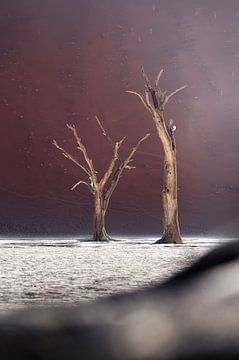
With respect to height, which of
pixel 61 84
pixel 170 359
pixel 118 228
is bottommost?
pixel 170 359

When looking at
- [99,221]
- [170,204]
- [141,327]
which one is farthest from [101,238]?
[141,327]

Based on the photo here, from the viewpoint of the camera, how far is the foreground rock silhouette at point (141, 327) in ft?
0.71

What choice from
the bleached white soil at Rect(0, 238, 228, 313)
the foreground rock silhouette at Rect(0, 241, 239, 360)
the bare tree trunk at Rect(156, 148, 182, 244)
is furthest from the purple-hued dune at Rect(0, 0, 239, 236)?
the foreground rock silhouette at Rect(0, 241, 239, 360)

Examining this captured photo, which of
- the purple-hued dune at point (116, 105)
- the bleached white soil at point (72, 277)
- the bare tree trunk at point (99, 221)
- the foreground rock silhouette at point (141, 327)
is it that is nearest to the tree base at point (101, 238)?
the bare tree trunk at point (99, 221)

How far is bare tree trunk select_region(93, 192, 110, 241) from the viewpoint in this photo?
23.2 feet

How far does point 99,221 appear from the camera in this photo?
720 cm

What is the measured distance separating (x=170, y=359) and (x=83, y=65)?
10199 millimetres

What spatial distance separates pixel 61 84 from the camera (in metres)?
10.0

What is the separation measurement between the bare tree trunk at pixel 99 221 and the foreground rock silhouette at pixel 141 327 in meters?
6.76

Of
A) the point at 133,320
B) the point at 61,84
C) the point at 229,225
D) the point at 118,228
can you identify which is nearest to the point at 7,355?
the point at 133,320

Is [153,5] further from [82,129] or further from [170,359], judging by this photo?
[170,359]

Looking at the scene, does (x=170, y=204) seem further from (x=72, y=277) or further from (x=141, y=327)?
(x=141, y=327)

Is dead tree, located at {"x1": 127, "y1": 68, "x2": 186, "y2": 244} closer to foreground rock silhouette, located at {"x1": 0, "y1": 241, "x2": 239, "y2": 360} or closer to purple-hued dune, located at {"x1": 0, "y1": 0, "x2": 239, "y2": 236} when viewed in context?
purple-hued dune, located at {"x1": 0, "y1": 0, "x2": 239, "y2": 236}

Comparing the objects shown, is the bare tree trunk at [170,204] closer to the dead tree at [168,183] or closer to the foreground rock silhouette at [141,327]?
the dead tree at [168,183]
